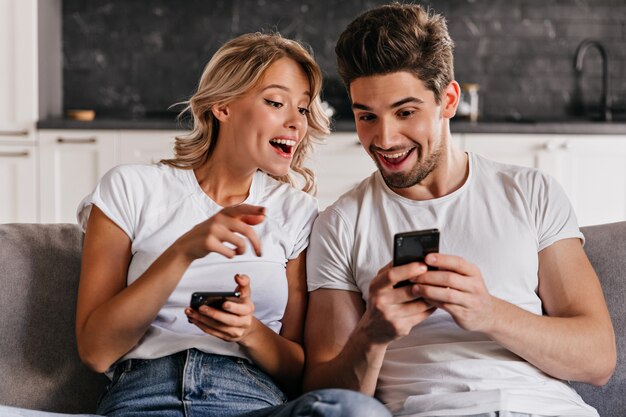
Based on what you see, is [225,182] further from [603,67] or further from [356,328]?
[603,67]

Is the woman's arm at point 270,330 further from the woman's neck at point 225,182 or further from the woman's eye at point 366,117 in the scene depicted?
the woman's eye at point 366,117

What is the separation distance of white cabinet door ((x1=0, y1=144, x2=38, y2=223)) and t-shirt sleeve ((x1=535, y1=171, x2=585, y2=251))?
3334 mm

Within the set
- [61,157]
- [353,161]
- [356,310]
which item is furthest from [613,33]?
[356,310]

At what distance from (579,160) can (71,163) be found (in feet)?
8.49

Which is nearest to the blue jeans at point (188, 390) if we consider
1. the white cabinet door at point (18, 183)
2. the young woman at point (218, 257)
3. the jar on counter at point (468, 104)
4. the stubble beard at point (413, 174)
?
the young woman at point (218, 257)

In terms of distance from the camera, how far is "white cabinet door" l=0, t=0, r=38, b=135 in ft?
15.2

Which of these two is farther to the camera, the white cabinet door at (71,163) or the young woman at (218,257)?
the white cabinet door at (71,163)

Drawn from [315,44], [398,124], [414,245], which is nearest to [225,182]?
[398,124]

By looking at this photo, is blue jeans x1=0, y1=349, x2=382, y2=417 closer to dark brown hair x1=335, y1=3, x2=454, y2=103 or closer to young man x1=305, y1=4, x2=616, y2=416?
young man x1=305, y1=4, x2=616, y2=416

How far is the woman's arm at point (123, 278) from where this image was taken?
165 centimetres

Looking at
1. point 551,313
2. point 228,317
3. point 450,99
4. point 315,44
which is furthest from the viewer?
point 315,44

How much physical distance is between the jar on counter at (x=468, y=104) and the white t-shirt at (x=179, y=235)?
3161mm

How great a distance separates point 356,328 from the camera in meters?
1.72

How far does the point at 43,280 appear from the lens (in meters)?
2.05
